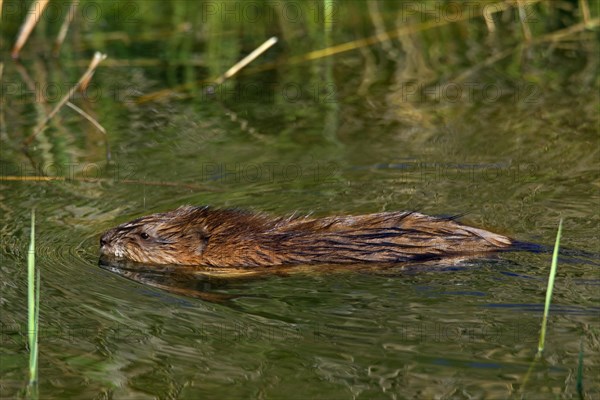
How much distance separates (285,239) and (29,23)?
15.0ft

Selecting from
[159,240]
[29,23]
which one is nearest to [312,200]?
[159,240]

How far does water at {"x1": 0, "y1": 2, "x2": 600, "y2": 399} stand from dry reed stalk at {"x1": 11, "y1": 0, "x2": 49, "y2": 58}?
0.50 ft

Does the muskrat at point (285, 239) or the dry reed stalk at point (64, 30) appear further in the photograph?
the dry reed stalk at point (64, 30)

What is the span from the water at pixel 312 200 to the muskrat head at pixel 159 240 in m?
0.14

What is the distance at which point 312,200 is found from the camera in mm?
6539

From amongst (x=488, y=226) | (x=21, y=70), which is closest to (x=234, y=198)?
(x=488, y=226)

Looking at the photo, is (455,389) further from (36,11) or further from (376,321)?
(36,11)

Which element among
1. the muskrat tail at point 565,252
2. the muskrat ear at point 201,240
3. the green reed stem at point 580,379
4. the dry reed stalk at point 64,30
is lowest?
the green reed stem at point 580,379

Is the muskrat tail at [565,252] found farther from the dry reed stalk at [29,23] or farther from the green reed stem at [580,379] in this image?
the dry reed stalk at [29,23]

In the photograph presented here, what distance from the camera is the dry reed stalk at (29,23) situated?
344 inches

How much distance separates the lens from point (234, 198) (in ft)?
21.9

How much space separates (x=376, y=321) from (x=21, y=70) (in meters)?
5.79

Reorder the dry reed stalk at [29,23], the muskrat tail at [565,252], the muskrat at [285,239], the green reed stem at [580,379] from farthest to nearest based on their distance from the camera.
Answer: the dry reed stalk at [29,23] → the muskrat at [285,239] → the muskrat tail at [565,252] → the green reed stem at [580,379]

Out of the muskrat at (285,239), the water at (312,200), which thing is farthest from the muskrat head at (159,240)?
the water at (312,200)
